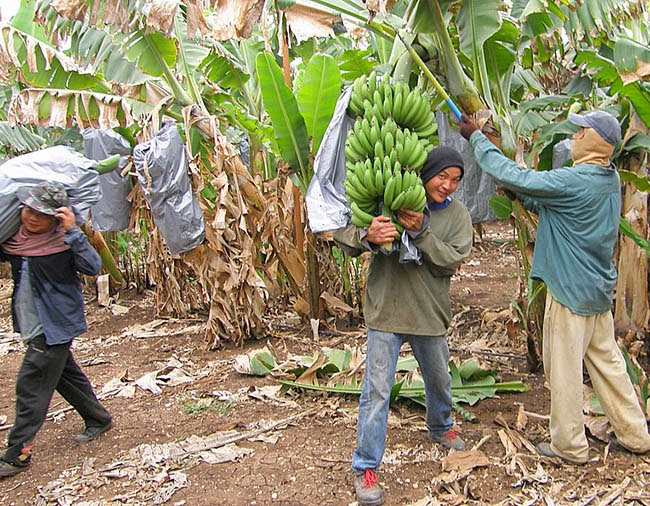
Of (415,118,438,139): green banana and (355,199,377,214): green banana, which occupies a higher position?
(415,118,438,139): green banana

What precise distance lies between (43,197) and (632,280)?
3924 millimetres

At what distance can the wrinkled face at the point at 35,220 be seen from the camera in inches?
128

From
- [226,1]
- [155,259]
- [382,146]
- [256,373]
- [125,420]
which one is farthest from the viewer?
[155,259]

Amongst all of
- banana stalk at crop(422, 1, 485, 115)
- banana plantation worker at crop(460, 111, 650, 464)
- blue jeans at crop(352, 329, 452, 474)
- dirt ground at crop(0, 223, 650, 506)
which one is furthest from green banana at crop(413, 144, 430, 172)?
dirt ground at crop(0, 223, 650, 506)

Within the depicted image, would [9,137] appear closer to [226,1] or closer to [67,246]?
[67,246]

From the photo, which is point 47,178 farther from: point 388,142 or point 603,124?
point 603,124

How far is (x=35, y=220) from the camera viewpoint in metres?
3.28

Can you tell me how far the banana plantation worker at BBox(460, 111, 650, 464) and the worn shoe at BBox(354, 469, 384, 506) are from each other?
1.06 metres

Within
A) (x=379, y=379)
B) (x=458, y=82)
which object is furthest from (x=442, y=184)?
(x=458, y=82)

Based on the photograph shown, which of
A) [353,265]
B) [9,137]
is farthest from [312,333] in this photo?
[9,137]

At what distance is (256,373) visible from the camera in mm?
4727

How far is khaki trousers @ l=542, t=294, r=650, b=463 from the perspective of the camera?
121 inches

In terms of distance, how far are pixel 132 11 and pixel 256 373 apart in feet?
9.48

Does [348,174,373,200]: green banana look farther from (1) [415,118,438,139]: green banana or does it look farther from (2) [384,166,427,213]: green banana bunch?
(1) [415,118,438,139]: green banana
